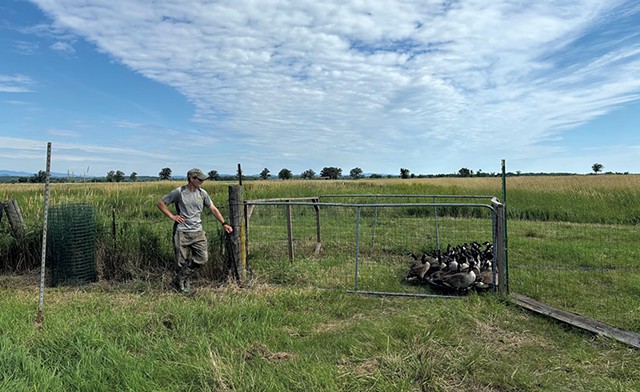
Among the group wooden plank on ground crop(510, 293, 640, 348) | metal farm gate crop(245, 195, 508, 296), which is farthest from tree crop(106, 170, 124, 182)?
wooden plank on ground crop(510, 293, 640, 348)

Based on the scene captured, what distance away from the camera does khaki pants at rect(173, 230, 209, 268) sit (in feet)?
20.1

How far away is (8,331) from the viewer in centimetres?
423

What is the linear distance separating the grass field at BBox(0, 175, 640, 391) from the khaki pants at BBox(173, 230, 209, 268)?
17.8 inches

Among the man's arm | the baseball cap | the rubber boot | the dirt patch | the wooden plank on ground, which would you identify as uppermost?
the baseball cap

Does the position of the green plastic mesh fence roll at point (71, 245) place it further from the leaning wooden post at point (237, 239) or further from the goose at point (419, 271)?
the goose at point (419, 271)

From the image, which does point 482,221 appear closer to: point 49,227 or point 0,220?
point 49,227

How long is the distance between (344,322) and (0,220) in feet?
22.3

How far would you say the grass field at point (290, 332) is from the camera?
3328mm

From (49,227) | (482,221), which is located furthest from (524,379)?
(482,221)

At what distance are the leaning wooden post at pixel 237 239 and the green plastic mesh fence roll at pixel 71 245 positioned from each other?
236 cm

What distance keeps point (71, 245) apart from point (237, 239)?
109 inches

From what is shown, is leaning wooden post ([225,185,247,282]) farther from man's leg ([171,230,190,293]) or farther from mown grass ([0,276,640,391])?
mown grass ([0,276,640,391])

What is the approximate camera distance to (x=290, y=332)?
14.5ft

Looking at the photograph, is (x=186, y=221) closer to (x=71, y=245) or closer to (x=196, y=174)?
(x=196, y=174)
